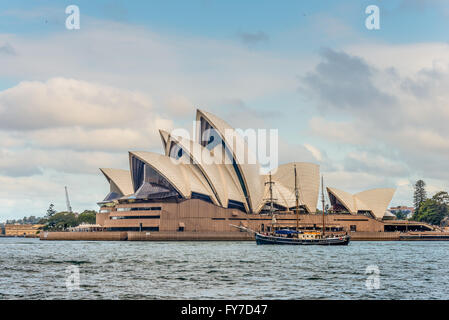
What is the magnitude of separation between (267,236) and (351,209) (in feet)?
134

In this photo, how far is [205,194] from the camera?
116 meters

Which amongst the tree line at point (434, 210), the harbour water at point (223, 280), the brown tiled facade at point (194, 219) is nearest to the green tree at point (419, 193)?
the tree line at point (434, 210)

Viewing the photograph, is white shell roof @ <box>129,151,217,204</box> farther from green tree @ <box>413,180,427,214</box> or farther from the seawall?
green tree @ <box>413,180,427,214</box>

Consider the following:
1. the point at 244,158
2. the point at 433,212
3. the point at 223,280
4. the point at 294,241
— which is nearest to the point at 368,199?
the point at 433,212

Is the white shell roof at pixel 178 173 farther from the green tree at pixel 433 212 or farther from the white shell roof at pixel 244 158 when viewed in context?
the green tree at pixel 433 212

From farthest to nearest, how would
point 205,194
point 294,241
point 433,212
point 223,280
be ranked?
point 433,212, point 205,194, point 294,241, point 223,280

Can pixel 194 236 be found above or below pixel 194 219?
below

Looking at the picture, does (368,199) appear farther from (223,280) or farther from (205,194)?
(223,280)

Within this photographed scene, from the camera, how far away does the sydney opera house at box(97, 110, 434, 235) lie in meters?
114

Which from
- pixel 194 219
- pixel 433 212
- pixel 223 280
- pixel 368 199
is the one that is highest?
pixel 368 199

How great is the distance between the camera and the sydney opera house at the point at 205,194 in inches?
4493

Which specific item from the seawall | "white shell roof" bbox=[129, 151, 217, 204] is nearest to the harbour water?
"white shell roof" bbox=[129, 151, 217, 204]
